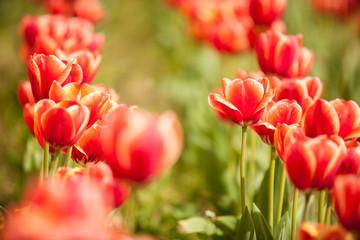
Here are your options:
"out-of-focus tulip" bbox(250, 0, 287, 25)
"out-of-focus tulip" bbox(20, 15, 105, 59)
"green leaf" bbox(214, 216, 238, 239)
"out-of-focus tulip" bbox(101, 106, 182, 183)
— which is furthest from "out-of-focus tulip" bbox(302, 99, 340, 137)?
"out-of-focus tulip" bbox(250, 0, 287, 25)

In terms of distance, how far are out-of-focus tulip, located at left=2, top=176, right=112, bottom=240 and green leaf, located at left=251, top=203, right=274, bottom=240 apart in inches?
16.0

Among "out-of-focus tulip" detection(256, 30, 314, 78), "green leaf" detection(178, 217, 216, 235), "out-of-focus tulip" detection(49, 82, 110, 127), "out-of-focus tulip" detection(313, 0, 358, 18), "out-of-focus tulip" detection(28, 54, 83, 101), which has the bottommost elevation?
"green leaf" detection(178, 217, 216, 235)

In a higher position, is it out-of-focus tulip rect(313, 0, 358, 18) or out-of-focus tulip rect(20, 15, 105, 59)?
out-of-focus tulip rect(313, 0, 358, 18)

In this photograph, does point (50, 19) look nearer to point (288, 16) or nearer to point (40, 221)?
point (40, 221)

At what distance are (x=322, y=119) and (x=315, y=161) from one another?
9 centimetres

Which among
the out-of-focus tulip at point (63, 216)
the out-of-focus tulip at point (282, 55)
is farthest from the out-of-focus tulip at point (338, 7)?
the out-of-focus tulip at point (63, 216)

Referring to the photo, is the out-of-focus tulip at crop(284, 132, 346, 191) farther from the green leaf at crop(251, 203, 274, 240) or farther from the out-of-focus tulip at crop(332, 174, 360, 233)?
the green leaf at crop(251, 203, 274, 240)

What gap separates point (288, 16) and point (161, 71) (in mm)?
1061

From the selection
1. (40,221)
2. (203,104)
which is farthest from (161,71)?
(40,221)

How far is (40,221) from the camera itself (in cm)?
35

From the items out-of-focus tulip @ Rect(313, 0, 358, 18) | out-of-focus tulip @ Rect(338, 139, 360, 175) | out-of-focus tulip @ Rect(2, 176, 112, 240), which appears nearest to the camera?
out-of-focus tulip @ Rect(2, 176, 112, 240)

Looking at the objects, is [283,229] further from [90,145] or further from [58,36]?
[58,36]

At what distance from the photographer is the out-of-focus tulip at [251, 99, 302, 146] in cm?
68

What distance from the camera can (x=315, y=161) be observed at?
536 millimetres
